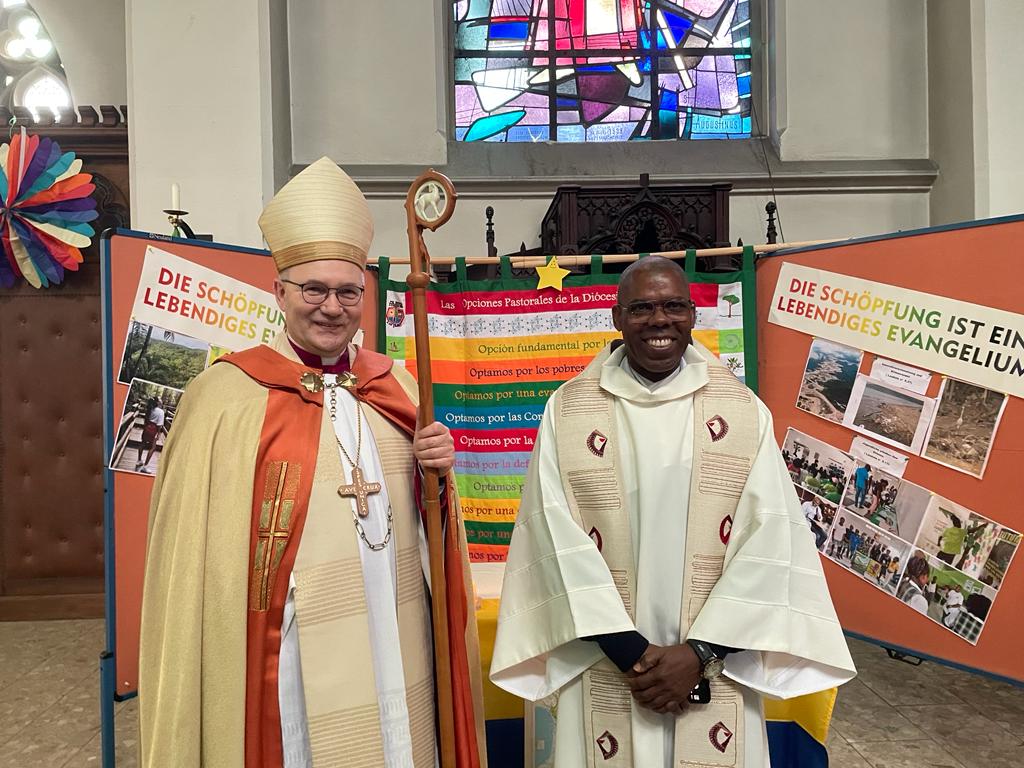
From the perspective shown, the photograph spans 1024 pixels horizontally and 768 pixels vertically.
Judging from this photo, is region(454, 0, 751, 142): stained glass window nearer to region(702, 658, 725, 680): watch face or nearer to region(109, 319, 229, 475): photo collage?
region(109, 319, 229, 475): photo collage

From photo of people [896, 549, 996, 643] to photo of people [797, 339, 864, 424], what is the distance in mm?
651

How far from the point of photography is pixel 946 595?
2.93 meters

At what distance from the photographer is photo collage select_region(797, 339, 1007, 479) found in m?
2.88

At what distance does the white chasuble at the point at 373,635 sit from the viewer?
1.73 m

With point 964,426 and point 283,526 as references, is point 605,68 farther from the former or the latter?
point 283,526

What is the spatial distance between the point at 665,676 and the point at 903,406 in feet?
6.23

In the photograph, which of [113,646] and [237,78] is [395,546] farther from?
[237,78]

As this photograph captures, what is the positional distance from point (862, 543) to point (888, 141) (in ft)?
12.2

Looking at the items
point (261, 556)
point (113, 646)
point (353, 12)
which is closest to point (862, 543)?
point (261, 556)

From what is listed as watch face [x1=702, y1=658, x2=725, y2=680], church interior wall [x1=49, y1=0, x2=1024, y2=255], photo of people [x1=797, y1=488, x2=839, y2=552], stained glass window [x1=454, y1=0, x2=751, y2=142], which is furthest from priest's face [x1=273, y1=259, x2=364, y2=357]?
stained glass window [x1=454, y1=0, x2=751, y2=142]

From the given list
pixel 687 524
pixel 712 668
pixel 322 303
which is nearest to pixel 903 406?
pixel 687 524

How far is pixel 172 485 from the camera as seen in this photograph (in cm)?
171

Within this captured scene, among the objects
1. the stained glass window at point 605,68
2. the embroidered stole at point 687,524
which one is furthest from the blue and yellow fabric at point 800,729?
the stained glass window at point 605,68

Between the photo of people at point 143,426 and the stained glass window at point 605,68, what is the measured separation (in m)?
3.81
